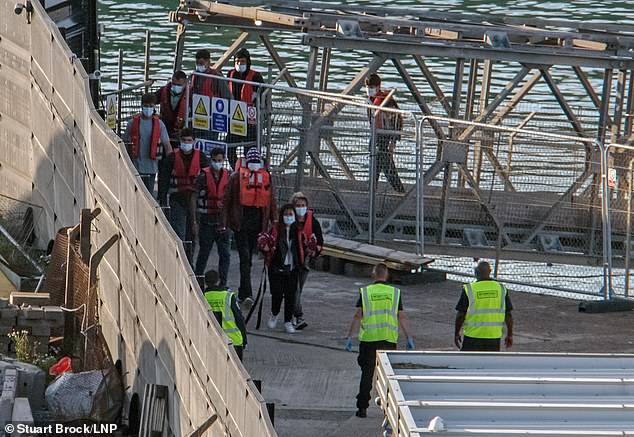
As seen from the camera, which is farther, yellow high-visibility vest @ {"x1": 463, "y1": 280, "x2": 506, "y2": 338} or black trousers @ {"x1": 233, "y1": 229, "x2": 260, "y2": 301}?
black trousers @ {"x1": 233, "y1": 229, "x2": 260, "y2": 301}

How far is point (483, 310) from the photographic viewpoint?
15438 millimetres

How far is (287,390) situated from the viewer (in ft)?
53.5

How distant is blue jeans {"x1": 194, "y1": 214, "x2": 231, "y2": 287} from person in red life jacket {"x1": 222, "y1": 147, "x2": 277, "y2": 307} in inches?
7.4

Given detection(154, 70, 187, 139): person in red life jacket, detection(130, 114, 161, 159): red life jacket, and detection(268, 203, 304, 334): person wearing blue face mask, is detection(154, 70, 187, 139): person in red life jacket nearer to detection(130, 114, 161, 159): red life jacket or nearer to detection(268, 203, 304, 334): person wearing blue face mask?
detection(130, 114, 161, 159): red life jacket

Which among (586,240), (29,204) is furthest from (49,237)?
(586,240)

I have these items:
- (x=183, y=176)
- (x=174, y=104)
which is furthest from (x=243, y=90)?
(x=183, y=176)

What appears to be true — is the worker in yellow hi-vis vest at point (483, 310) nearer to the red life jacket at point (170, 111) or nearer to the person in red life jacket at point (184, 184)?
the person in red life jacket at point (184, 184)

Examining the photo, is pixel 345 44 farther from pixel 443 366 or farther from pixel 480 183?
pixel 443 366

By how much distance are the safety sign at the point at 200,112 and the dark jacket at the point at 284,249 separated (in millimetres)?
4649

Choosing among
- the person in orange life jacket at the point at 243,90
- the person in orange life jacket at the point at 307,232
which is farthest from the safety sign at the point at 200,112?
the person in orange life jacket at the point at 307,232

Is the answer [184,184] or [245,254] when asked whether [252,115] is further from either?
[245,254]

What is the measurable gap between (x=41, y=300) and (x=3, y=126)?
17.4ft

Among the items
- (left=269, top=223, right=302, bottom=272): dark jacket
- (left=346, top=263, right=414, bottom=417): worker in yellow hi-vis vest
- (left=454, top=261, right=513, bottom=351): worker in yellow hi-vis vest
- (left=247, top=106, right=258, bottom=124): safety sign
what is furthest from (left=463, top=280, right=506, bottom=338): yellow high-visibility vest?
(left=247, top=106, right=258, bottom=124): safety sign

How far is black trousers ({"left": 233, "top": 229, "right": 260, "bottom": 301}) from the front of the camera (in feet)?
62.3
